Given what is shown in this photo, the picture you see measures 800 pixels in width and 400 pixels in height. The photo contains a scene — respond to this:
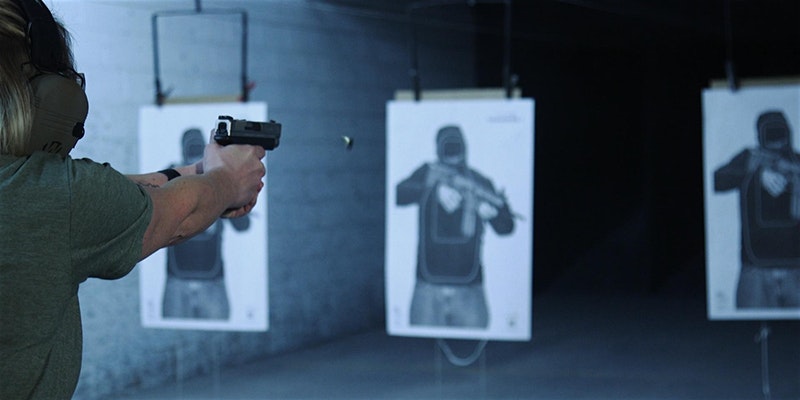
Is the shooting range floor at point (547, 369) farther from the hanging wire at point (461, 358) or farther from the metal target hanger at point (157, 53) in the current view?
the metal target hanger at point (157, 53)

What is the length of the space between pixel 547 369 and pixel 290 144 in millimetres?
1245

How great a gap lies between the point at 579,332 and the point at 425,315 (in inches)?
61.7

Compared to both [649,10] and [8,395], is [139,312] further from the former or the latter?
[649,10]

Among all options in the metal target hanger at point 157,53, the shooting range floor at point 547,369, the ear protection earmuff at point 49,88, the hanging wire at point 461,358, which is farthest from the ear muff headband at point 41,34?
the hanging wire at point 461,358

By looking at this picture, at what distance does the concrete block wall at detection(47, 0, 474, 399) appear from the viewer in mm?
2748

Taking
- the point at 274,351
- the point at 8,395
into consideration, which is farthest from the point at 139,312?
the point at 8,395

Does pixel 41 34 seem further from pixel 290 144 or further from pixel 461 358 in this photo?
pixel 461 358

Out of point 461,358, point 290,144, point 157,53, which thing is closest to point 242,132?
point 157,53

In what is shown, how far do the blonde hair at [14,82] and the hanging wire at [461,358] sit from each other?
2.67m

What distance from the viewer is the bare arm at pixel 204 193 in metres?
0.88

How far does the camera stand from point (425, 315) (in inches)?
107

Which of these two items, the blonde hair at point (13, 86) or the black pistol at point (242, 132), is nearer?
the blonde hair at point (13, 86)

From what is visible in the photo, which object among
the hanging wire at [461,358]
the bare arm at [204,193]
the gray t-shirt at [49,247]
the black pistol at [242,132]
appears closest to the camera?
the gray t-shirt at [49,247]

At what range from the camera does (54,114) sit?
0.82 m
